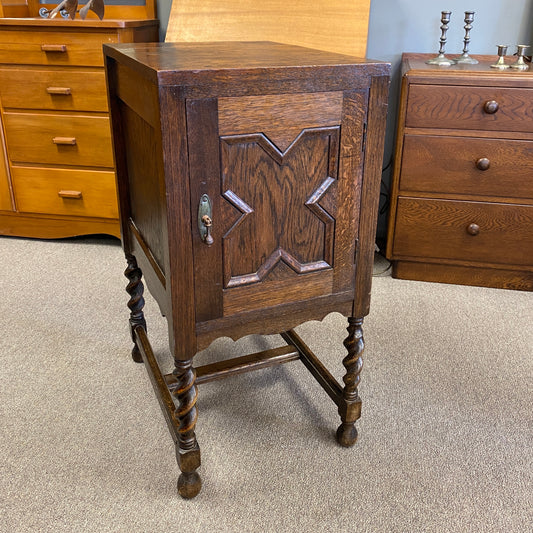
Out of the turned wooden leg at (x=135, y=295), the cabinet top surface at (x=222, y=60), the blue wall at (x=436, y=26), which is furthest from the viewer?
the blue wall at (x=436, y=26)

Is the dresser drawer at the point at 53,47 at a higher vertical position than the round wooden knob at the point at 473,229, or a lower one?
higher

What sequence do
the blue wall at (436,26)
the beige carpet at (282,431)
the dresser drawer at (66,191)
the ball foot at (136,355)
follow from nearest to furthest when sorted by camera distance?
the beige carpet at (282,431) < the ball foot at (136,355) < the blue wall at (436,26) < the dresser drawer at (66,191)

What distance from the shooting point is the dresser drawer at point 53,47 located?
7.65 ft

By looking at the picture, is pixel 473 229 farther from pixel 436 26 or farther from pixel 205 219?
pixel 205 219

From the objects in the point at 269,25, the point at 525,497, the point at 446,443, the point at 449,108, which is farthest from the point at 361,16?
the point at 525,497

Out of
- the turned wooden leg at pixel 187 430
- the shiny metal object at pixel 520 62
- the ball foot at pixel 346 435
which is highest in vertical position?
the shiny metal object at pixel 520 62

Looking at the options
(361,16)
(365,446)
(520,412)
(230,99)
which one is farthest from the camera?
(361,16)

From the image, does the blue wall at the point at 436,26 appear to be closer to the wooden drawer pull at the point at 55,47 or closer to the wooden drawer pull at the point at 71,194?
the wooden drawer pull at the point at 55,47

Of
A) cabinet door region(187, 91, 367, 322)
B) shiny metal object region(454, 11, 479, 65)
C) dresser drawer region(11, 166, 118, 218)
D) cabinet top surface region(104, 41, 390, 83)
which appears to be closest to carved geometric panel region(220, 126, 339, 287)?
cabinet door region(187, 91, 367, 322)

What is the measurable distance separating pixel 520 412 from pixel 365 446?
0.49 metres

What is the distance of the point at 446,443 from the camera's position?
1498 mm

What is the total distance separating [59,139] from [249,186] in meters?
1.68

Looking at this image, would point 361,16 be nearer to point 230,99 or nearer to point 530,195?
point 530,195

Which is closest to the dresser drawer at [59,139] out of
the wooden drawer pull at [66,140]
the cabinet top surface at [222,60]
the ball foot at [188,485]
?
the wooden drawer pull at [66,140]
